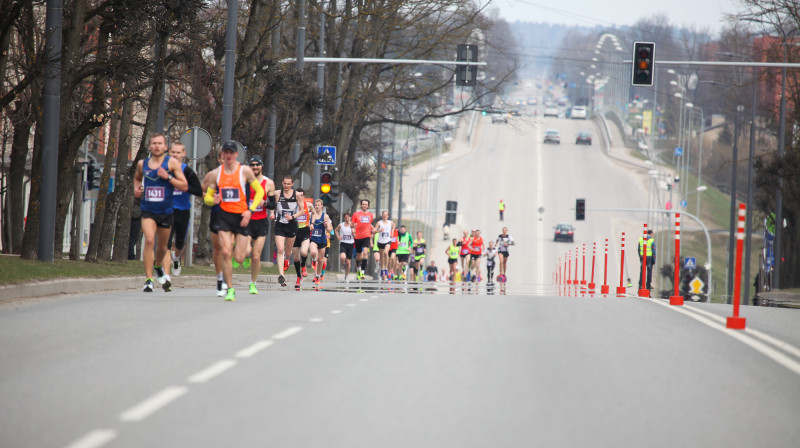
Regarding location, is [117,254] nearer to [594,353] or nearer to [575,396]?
[594,353]

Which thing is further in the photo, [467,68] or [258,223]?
[467,68]

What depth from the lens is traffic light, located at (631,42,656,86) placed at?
27.4m

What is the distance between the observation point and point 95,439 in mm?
6254

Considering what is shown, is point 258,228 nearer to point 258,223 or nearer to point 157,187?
point 258,223

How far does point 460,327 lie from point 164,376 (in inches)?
183

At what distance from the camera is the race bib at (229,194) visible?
16188mm

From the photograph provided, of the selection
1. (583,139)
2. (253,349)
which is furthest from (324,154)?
(583,139)

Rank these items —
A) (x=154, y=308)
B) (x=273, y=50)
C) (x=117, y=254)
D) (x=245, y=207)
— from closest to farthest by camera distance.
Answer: (x=154, y=308) < (x=245, y=207) < (x=117, y=254) < (x=273, y=50)

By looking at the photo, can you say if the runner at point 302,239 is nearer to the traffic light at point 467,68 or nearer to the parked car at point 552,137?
the traffic light at point 467,68

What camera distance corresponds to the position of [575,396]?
26.5 feet

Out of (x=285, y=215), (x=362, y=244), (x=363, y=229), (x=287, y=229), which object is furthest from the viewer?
(x=362, y=244)

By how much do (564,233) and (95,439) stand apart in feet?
276

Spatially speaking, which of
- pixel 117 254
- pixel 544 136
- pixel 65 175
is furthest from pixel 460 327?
pixel 544 136

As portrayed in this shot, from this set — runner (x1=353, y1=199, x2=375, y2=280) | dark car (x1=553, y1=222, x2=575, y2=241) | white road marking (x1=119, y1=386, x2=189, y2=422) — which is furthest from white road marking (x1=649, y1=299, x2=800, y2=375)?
dark car (x1=553, y1=222, x2=575, y2=241)
